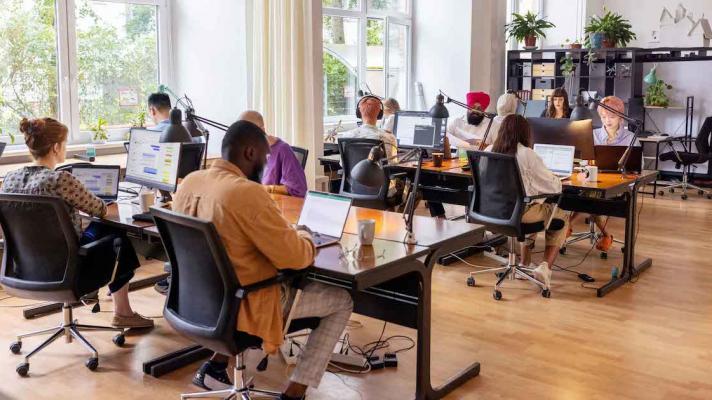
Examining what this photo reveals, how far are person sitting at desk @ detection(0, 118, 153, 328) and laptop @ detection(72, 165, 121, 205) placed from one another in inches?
16.8

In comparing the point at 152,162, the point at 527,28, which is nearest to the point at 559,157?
the point at 152,162

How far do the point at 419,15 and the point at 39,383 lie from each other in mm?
7446

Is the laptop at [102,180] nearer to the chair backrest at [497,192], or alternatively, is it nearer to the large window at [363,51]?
the chair backrest at [497,192]

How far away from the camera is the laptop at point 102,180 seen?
174 inches

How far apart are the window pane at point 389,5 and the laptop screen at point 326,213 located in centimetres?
606

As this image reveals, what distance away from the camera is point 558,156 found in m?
5.57

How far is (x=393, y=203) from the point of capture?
5.96 metres

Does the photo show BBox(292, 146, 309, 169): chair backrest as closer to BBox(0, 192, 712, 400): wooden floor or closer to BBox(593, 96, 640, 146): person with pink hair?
BBox(0, 192, 712, 400): wooden floor

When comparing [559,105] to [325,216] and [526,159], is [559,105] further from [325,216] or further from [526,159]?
[325,216]

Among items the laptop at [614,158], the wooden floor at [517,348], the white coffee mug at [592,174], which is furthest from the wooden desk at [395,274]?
the laptop at [614,158]

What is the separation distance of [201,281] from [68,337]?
1.48 metres

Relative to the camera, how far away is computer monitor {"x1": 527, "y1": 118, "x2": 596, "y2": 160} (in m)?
5.64

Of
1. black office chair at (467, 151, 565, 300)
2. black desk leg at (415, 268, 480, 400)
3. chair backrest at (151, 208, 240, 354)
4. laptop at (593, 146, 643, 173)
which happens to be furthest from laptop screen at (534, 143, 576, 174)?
chair backrest at (151, 208, 240, 354)

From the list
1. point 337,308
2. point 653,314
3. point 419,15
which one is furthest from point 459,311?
point 419,15
